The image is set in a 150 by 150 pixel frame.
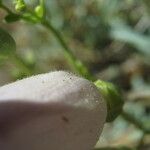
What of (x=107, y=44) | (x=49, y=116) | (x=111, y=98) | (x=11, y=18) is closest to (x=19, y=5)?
(x=11, y=18)

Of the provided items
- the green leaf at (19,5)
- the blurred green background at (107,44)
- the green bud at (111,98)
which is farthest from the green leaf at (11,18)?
the blurred green background at (107,44)

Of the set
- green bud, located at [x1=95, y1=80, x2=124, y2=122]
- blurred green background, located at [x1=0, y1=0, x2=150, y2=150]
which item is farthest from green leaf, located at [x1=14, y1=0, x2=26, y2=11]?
blurred green background, located at [x1=0, y1=0, x2=150, y2=150]

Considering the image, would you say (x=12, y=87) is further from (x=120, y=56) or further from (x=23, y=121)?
(x=120, y=56)

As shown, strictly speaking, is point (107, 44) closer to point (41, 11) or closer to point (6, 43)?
point (41, 11)

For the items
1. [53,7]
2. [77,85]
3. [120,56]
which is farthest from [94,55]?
[77,85]

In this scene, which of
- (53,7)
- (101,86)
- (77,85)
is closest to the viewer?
(77,85)

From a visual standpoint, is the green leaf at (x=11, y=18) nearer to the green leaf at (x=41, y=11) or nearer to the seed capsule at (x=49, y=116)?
the green leaf at (x=41, y=11)
